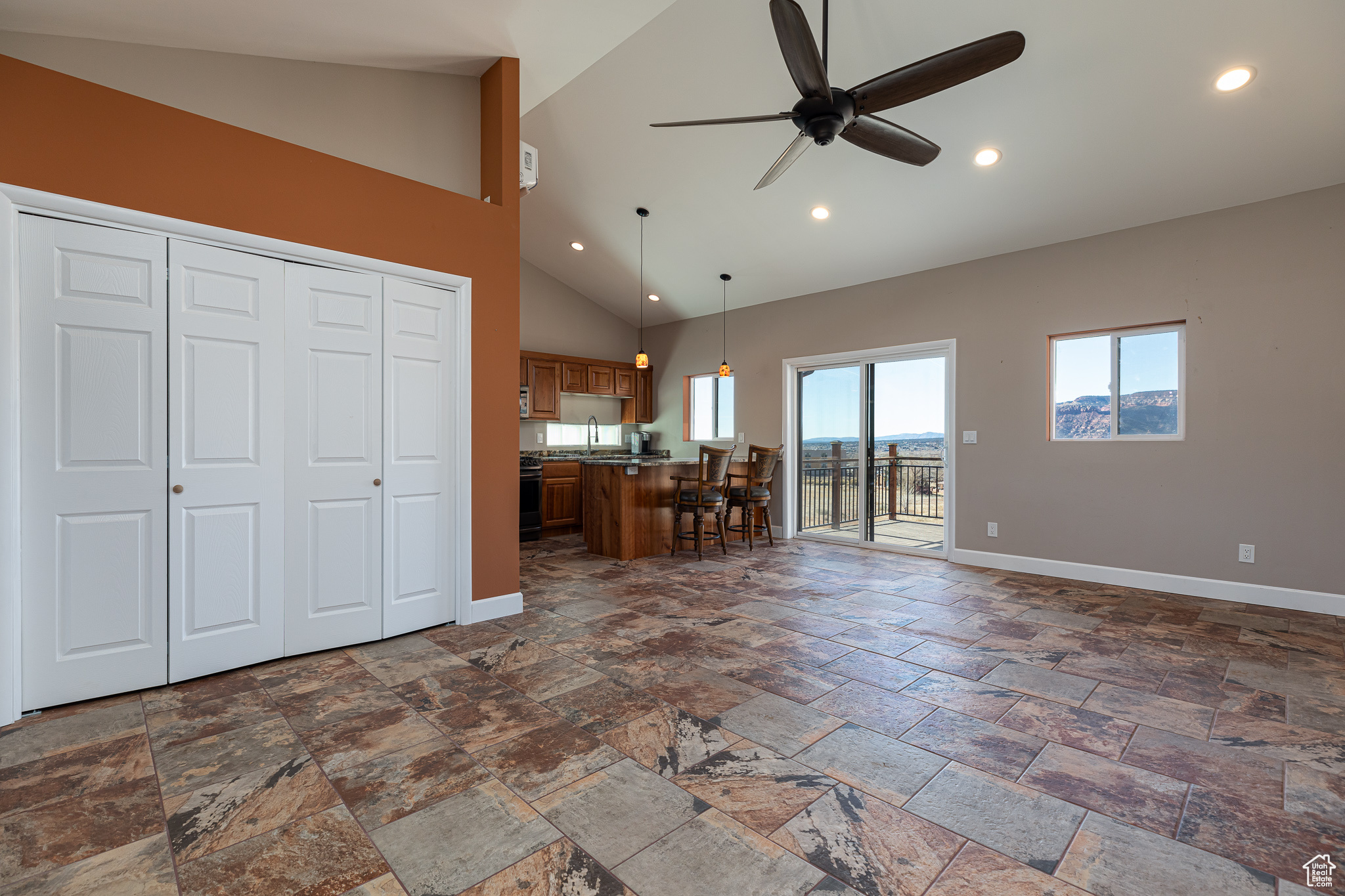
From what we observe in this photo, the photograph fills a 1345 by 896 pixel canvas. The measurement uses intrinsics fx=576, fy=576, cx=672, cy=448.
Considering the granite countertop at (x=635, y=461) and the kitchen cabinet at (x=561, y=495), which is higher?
the granite countertop at (x=635, y=461)

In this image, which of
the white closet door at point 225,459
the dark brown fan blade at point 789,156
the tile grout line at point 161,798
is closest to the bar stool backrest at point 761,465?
the dark brown fan blade at point 789,156

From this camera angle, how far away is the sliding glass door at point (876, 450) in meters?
5.86

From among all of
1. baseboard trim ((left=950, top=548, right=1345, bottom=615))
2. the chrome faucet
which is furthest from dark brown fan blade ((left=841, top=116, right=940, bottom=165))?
the chrome faucet

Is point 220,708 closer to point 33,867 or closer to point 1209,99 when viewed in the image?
point 33,867

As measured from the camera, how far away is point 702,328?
25.5 feet

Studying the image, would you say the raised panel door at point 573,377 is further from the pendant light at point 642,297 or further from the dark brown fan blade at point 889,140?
the dark brown fan blade at point 889,140

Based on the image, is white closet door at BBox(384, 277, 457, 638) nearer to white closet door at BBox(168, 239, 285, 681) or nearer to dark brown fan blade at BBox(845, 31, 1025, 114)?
white closet door at BBox(168, 239, 285, 681)

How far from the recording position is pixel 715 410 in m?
7.90

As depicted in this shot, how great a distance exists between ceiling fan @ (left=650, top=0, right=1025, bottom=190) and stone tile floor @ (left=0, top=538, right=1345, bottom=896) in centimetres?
264

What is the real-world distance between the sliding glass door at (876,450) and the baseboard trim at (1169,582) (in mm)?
527

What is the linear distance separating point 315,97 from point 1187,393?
6.37 metres

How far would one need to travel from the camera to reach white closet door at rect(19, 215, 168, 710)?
2.38 meters

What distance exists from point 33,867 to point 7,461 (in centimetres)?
163

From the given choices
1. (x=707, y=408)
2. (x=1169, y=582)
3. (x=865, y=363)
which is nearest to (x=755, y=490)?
(x=865, y=363)
